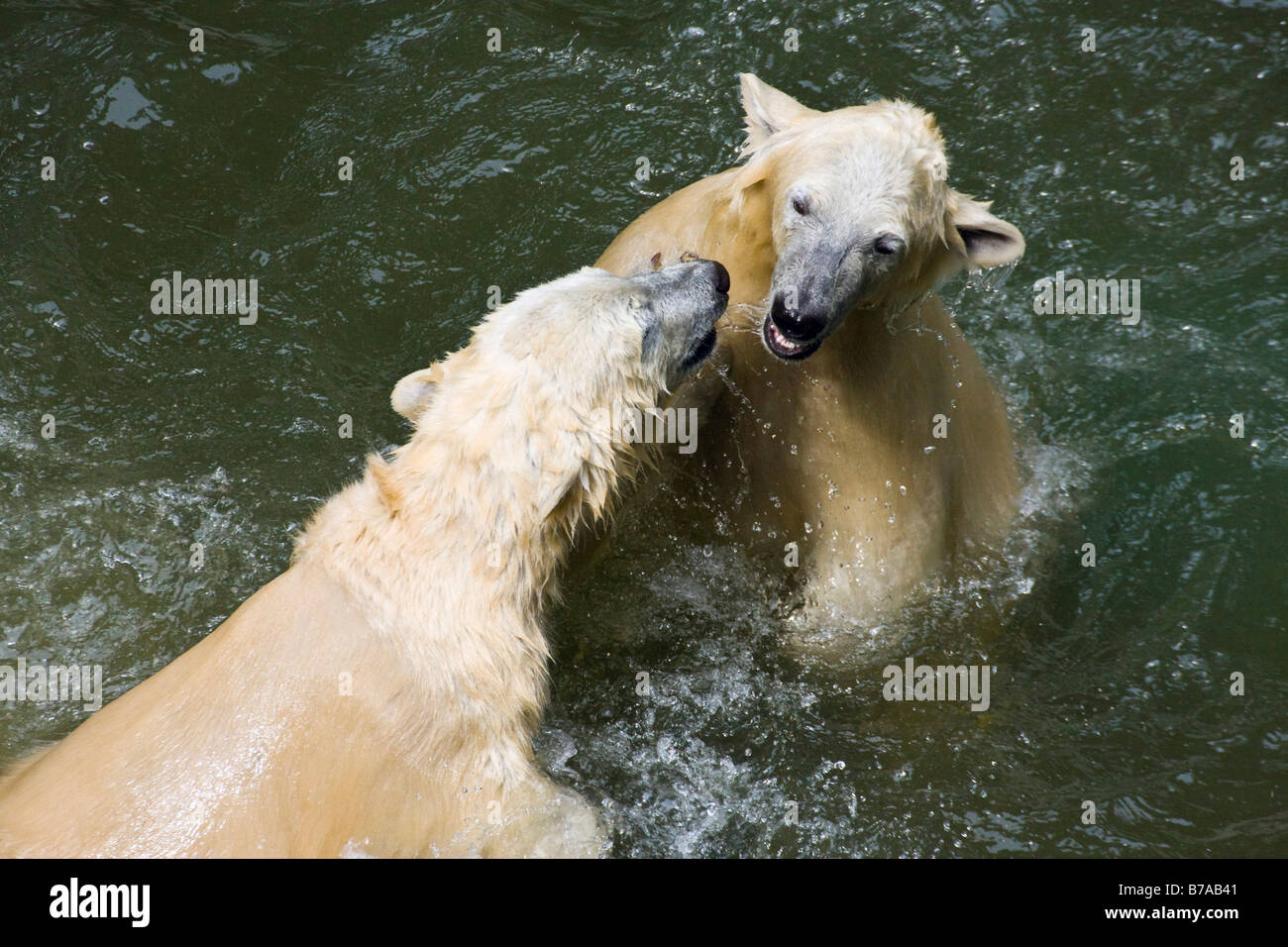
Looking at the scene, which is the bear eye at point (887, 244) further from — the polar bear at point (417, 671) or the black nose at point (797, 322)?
the polar bear at point (417, 671)

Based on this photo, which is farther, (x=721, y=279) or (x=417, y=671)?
(x=721, y=279)

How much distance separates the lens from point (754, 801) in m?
4.46

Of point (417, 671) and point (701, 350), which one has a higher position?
point (701, 350)

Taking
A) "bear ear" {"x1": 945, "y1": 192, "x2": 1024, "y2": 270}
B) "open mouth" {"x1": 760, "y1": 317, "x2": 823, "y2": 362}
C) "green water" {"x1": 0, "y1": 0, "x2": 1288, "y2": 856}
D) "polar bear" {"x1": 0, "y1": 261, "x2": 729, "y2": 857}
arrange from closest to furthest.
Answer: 1. "polar bear" {"x1": 0, "y1": 261, "x2": 729, "y2": 857}
2. "open mouth" {"x1": 760, "y1": 317, "x2": 823, "y2": 362}
3. "bear ear" {"x1": 945, "y1": 192, "x2": 1024, "y2": 270}
4. "green water" {"x1": 0, "y1": 0, "x2": 1288, "y2": 856}

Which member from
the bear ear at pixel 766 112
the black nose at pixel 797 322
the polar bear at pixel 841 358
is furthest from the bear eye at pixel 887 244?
the bear ear at pixel 766 112

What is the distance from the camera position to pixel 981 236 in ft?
13.8

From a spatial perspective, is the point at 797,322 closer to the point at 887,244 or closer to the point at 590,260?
Result: the point at 887,244

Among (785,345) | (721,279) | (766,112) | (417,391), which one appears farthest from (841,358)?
(417,391)

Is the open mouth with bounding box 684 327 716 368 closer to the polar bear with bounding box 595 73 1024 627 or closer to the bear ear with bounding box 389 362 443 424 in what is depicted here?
the polar bear with bounding box 595 73 1024 627

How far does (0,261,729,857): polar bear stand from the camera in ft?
11.2

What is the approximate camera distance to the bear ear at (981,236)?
13.6 ft

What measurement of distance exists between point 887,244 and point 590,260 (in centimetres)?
298

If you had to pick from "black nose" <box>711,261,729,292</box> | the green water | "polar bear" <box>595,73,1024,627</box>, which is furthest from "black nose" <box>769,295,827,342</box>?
the green water

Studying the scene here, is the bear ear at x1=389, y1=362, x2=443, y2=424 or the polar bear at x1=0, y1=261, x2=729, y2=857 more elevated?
the bear ear at x1=389, y1=362, x2=443, y2=424
